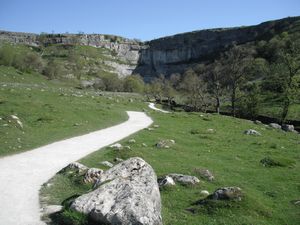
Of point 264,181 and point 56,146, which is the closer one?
point 264,181

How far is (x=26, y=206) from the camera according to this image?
12719mm

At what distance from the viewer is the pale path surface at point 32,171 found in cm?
1205

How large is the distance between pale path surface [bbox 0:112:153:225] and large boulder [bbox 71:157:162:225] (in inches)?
75.1

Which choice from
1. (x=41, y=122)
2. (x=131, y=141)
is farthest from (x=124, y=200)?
(x=41, y=122)

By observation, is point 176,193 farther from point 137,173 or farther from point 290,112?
point 290,112

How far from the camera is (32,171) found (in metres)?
17.4

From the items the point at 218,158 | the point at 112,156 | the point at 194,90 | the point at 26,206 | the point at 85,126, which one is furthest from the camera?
the point at 194,90

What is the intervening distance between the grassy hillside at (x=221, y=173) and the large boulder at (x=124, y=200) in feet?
3.23

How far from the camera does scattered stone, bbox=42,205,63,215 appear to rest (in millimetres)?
12367

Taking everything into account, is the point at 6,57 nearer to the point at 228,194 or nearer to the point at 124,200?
the point at 228,194

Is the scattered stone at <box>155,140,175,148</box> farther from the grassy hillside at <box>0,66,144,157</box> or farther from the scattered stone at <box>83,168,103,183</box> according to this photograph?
the scattered stone at <box>83,168,103,183</box>

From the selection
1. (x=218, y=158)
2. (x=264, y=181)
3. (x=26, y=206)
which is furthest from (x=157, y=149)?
(x=26, y=206)

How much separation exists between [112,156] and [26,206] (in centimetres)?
883

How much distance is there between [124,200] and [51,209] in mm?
3321
